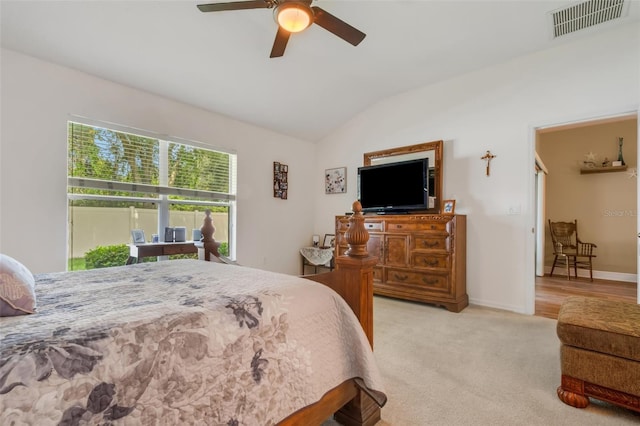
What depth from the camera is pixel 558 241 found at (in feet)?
17.3

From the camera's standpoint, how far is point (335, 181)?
5.02 meters

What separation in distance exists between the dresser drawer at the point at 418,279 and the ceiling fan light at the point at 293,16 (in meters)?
2.83

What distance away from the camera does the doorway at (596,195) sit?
16.1 ft

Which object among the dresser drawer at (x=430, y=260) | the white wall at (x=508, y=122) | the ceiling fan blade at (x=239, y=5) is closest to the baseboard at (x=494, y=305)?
the white wall at (x=508, y=122)

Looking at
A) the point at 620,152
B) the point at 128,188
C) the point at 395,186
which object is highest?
the point at 620,152

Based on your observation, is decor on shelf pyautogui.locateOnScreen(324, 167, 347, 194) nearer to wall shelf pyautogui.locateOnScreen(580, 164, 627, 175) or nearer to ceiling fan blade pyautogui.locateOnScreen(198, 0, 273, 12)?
ceiling fan blade pyautogui.locateOnScreen(198, 0, 273, 12)

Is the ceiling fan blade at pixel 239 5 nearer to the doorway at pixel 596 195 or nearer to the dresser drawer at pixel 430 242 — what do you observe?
the dresser drawer at pixel 430 242

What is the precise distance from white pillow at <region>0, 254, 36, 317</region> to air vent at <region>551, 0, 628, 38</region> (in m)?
4.10

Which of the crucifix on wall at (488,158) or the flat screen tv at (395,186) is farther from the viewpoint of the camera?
the flat screen tv at (395,186)

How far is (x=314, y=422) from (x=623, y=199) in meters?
6.43

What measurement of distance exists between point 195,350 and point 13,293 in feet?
2.05

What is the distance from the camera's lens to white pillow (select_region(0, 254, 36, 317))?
3.01 feet

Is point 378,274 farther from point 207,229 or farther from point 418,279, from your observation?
point 207,229

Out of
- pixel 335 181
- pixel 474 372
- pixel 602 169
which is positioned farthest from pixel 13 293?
pixel 602 169
